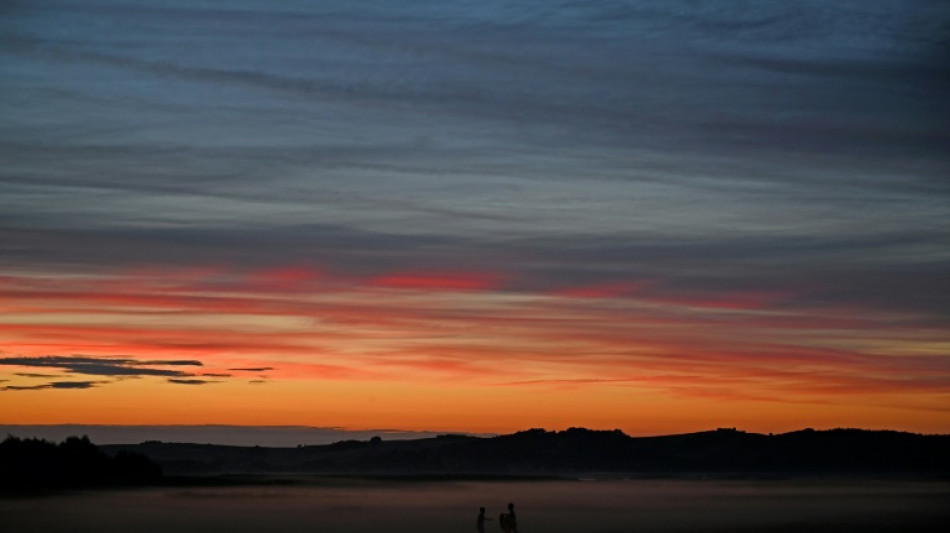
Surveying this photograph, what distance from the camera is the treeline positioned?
80.4 metres

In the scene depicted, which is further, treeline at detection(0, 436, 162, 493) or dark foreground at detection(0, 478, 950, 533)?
treeline at detection(0, 436, 162, 493)

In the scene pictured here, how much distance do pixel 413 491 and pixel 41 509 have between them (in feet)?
133

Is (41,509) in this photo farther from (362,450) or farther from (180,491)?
(362,450)

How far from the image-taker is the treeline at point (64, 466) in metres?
80.4

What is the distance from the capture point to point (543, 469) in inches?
7692

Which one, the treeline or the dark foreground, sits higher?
the treeline

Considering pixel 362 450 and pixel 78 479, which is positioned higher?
pixel 362 450

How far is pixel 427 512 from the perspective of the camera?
6275cm

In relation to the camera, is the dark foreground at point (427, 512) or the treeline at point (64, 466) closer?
the dark foreground at point (427, 512)

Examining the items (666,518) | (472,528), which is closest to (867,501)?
(666,518)

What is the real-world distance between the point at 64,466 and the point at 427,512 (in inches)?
1278

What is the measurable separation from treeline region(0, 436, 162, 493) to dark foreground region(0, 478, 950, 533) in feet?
16.4

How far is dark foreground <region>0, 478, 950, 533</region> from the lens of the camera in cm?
5106

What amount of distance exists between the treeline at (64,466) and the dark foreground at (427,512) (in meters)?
4.99
